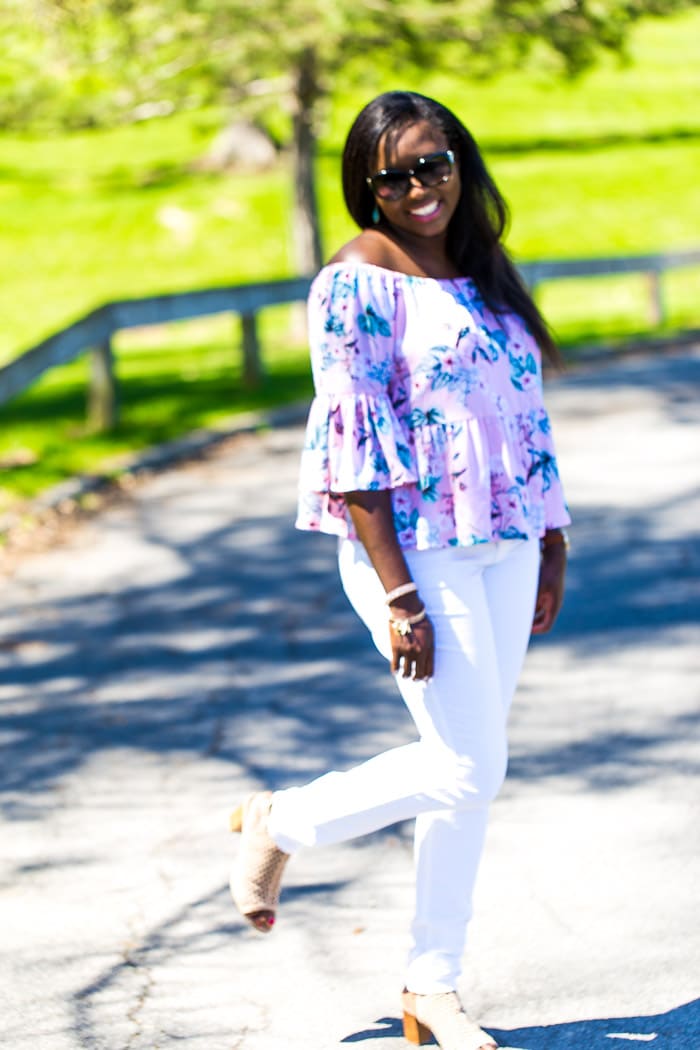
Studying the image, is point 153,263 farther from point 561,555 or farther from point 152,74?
point 561,555

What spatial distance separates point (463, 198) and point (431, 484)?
677 mm

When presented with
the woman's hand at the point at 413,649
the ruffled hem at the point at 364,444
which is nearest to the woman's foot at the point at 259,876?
the woman's hand at the point at 413,649

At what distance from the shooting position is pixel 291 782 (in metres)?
5.05

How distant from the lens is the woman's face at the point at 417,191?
3.36 m

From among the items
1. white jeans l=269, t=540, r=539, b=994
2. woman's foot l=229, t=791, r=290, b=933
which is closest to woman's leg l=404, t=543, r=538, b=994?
white jeans l=269, t=540, r=539, b=994

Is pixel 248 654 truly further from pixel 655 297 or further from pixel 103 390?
pixel 655 297

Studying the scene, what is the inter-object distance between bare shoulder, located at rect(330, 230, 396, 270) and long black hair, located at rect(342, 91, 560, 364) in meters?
0.15

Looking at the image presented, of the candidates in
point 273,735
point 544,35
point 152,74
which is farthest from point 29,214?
point 273,735

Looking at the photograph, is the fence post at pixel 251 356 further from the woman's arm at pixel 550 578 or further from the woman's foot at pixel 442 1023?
the woman's foot at pixel 442 1023

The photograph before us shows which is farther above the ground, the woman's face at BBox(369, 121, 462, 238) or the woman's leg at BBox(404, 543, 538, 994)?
the woman's face at BBox(369, 121, 462, 238)

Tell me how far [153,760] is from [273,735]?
42cm

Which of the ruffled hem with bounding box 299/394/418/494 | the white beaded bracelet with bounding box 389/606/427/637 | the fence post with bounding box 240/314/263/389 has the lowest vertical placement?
the fence post with bounding box 240/314/263/389

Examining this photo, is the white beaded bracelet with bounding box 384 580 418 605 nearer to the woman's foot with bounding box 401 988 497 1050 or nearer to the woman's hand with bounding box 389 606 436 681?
the woman's hand with bounding box 389 606 436 681

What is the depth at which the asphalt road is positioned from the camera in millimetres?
3684
